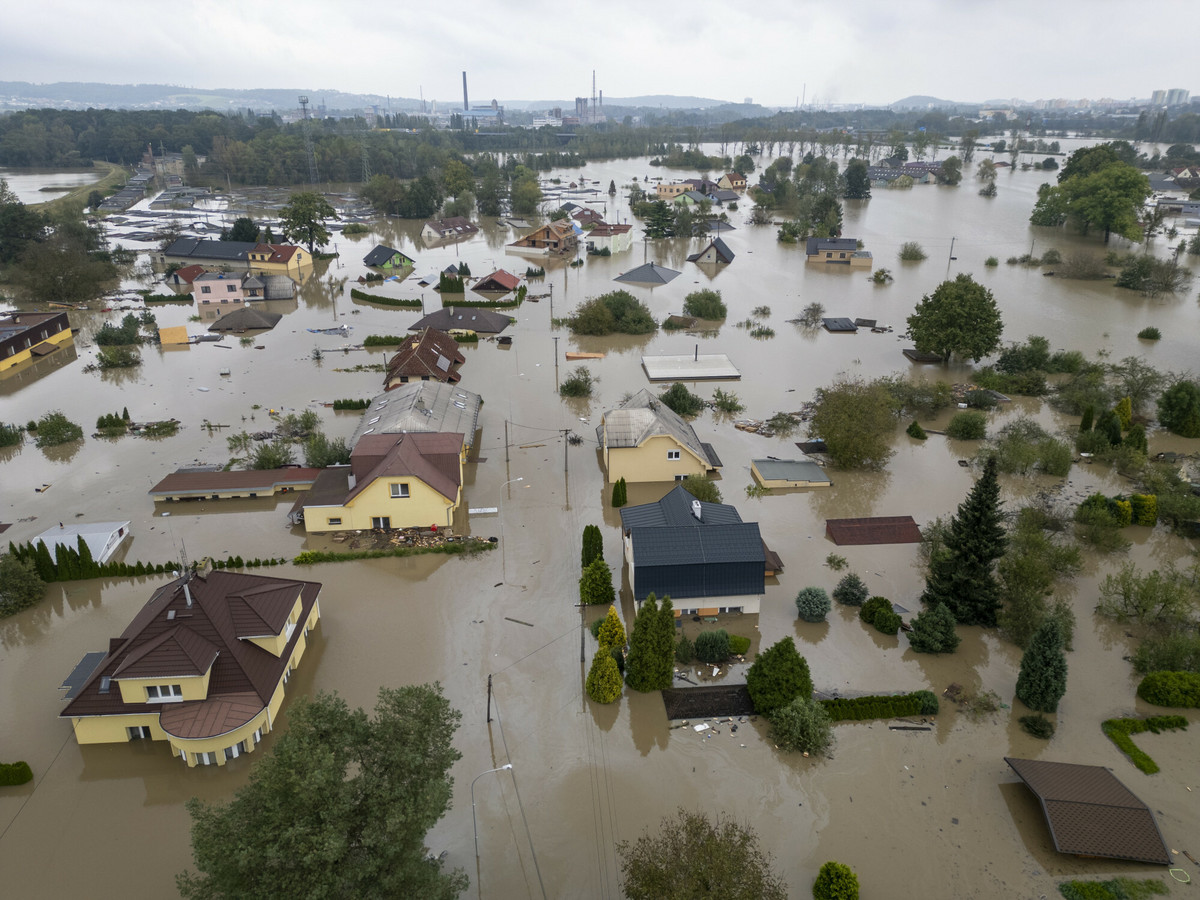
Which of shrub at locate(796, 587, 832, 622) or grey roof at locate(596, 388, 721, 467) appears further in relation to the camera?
grey roof at locate(596, 388, 721, 467)

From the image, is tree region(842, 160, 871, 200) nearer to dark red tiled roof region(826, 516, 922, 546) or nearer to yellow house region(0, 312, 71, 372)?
dark red tiled roof region(826, 516, 922, 546)

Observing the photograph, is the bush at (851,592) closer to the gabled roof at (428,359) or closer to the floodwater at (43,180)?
the gabled roof at (428,359)

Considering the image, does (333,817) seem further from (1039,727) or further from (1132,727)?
(1132,727)

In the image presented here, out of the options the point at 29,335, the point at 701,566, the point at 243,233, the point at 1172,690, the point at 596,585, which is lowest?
the point at 1172,690

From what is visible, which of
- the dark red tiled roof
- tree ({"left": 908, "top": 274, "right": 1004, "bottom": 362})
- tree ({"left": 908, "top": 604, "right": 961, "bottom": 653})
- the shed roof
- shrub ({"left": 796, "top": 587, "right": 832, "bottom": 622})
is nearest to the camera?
the shed roof

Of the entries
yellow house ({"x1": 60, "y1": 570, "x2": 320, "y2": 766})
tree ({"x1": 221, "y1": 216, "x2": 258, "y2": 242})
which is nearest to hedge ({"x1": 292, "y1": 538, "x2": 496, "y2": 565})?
yellow house ({"x1": 60, "y1": 570, "x2": 320, "y2": 766})

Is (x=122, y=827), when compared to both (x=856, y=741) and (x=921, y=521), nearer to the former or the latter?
(x=856, y=741)

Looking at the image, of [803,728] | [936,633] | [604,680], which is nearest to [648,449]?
[604,680]
